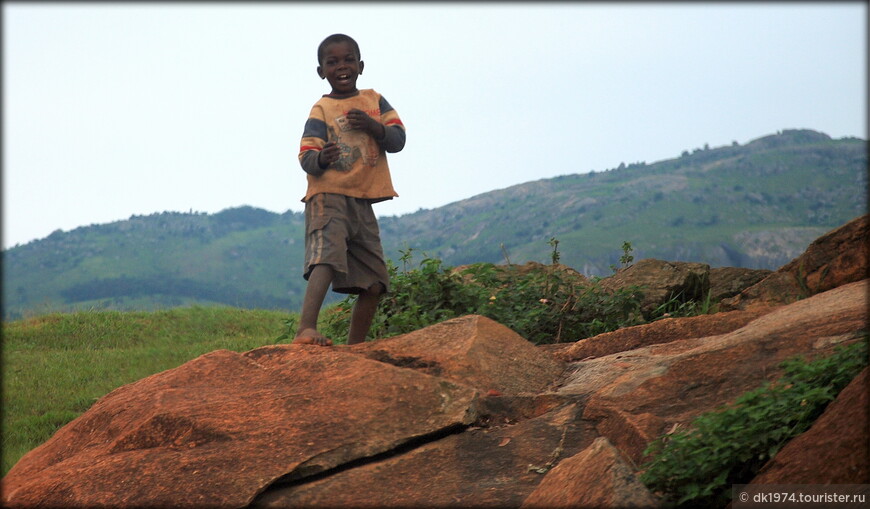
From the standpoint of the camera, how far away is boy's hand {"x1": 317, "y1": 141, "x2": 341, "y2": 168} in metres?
5.14

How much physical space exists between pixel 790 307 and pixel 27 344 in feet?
26.3

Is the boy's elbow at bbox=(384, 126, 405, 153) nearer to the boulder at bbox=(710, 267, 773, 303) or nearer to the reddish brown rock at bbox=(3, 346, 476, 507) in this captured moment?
the reddish brown rock at bbox=(3, 346, 476, 507)

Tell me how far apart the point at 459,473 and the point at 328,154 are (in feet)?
7.61

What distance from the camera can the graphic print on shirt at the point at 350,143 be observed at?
5.30m

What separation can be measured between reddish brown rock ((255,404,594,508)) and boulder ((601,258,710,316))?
2624 millimetres

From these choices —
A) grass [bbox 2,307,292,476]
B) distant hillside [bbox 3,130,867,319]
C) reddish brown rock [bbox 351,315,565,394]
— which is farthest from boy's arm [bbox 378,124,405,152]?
distant hillside [bbox 3,130,867,319]

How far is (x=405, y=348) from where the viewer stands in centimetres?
496

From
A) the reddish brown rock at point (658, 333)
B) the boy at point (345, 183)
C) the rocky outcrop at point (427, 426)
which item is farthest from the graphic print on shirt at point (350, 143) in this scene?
the reddish brown rock at point (658, 333)

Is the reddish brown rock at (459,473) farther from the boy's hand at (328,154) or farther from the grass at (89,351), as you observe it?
the grass at (89,351)

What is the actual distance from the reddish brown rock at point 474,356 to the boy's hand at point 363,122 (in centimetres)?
131

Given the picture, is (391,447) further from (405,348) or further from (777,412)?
(777,412)

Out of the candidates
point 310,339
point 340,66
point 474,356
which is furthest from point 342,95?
point 474,356

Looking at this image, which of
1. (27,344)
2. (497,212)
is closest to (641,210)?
(497,212)

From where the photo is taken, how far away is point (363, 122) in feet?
17.1
